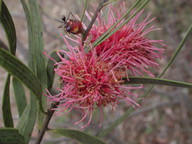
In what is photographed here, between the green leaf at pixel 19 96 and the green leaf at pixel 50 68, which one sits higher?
the green leaf at pixel 50 68

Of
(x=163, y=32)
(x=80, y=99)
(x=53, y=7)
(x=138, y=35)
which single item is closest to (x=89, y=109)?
(x=80, y=99)

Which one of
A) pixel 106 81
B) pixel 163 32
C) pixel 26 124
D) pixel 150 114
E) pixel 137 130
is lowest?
pixel 137 130

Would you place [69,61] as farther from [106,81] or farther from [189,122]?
[189,122]

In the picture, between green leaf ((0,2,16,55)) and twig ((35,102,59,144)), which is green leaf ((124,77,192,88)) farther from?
green leaf ((0,2,16,55))

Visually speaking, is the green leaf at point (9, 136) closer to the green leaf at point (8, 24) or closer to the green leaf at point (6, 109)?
the green leaf at point (6, 109)

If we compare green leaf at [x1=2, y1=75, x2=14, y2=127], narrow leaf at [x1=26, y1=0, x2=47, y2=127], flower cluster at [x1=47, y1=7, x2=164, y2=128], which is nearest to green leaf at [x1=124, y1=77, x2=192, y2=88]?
flower cluster at [x1=47, y1=7, x2=164, y2=128]

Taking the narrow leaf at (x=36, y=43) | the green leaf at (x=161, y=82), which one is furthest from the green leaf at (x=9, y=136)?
the green leaf at (x=161, y=82)
